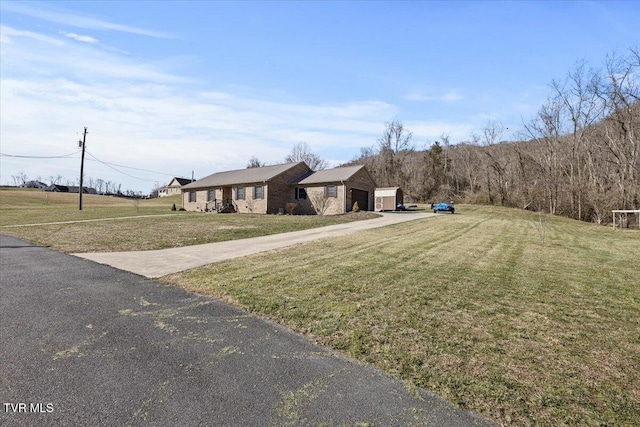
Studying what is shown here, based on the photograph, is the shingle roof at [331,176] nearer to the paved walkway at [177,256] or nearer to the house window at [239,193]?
the house window at [239,193]

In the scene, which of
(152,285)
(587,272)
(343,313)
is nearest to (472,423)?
(343,313)

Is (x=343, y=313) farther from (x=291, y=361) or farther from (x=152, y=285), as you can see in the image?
(x=152, y=285)

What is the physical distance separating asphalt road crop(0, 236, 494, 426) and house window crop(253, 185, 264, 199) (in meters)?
23.6

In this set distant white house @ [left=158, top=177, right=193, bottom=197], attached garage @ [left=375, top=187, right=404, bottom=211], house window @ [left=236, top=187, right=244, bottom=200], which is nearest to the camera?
house window @ [left=236, top=187, right=244, bottom=200]

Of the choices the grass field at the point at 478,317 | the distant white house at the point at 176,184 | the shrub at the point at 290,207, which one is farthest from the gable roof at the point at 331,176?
the distant white house at the point at 176,184

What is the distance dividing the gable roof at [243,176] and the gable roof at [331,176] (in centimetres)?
227

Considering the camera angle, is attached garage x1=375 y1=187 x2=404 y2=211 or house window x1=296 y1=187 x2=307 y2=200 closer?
house window x1=296 y1=187 x2=307 y2=200

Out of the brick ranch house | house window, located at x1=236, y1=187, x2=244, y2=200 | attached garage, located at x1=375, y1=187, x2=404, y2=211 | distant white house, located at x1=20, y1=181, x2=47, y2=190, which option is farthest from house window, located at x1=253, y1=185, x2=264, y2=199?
distant white house, located at x1=20, y1=181, x2=47, y2=190

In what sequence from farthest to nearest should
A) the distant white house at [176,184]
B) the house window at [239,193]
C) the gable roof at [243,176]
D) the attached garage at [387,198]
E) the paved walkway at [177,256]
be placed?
1. the distant white house at [176,184]
2. the attached garage at [387,198]
3. the house window at [239,193]
4. the gable roof at [243,176]
5. the paved walkway at [177,256]

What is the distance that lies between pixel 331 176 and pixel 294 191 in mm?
4083

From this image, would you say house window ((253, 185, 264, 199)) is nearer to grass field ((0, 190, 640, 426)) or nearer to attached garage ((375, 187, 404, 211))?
attached garage ((375, 187, 404, 211))

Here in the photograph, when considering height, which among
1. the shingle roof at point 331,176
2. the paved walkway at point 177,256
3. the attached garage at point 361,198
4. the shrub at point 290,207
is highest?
the shingle roof at point 331,176

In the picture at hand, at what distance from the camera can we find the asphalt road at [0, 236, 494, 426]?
2318mm

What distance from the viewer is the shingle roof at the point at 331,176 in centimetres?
2733
